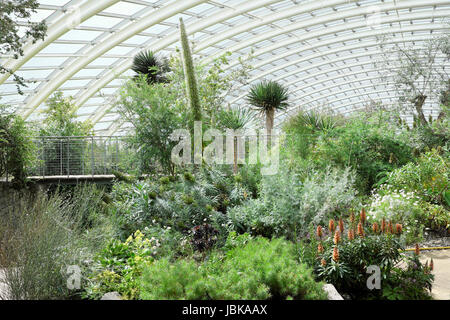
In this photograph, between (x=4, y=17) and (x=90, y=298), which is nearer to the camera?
(x=90, y=298)

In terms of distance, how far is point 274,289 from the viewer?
2674mm

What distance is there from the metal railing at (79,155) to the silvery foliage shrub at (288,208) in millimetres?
4787

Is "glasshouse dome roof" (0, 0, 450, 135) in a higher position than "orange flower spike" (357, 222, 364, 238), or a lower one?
higher

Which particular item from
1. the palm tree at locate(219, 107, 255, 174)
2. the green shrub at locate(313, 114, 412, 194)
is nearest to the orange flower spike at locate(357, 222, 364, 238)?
the green shrub at locate(313, 114, 412, 194)

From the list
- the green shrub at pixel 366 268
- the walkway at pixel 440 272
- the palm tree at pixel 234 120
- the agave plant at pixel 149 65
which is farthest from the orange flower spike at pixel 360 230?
the agave plant at pixel 149 65

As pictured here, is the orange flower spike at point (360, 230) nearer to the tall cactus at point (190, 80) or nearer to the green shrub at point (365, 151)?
the green shrub at point (365, 151)

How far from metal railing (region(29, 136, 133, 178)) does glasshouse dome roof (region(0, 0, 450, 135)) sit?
25.7 inches

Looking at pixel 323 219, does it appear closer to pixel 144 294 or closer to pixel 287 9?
pixel 144 294

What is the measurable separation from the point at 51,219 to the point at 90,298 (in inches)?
43.2

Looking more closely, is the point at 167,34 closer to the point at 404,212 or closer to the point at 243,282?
the point at 404,212

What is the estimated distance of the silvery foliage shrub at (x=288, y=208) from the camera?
417cm

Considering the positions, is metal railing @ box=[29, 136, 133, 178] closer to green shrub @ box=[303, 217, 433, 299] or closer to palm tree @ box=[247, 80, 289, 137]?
palm tree @ box=[247, 80, 289, 137]

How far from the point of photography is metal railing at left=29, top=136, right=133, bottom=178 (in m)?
8.85

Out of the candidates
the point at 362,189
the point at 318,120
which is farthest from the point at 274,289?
the point at 318,120
